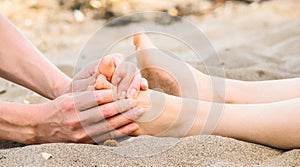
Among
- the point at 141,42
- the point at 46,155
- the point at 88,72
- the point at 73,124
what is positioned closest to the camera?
the point at 46,155

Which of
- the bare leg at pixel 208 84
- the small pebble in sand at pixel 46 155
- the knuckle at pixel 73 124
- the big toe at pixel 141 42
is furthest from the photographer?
the big toe at pixel 141 42

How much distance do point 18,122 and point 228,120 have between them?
1.94 feet

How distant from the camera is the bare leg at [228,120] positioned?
1.38 m

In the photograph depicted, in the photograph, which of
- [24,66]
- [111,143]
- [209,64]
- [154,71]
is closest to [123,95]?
[111,143]

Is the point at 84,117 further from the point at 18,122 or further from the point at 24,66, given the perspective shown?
the point at 24,66

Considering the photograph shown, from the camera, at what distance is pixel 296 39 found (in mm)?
2654

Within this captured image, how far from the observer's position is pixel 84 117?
4.78 feet

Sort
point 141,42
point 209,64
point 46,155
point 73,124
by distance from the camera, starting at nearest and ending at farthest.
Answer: point 46,155
point 73,124
point 141,42
point 209,64

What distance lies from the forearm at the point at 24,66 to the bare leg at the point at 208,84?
0.28m

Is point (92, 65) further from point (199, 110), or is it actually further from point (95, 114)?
point (199, 110)

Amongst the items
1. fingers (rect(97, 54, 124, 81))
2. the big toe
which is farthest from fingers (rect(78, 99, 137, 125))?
the big toe

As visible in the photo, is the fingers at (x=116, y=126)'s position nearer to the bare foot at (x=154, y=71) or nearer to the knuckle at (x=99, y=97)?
Result: the knuckle at (x=99, y=97)

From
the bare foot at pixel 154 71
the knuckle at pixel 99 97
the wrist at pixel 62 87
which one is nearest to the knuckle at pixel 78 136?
the knuckle at pixel 99 97

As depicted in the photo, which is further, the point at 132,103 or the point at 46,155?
the point at 132,103
